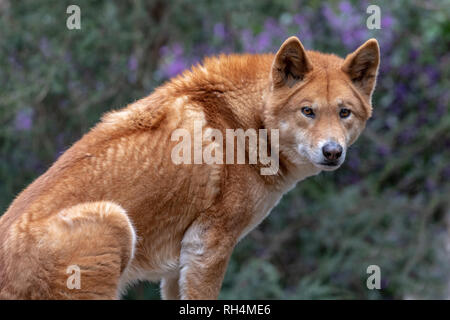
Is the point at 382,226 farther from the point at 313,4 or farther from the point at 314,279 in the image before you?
the point at 313,4

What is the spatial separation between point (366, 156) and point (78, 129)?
4.05 meters

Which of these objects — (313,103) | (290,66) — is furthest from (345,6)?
(313,103)

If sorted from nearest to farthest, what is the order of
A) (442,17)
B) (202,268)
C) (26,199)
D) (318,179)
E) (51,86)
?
(26,199) < (202,268) < (51,86) < (442,17) < (318,179)

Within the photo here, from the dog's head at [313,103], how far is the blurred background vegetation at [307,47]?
3676 millimetres

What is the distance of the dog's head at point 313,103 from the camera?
169 inches

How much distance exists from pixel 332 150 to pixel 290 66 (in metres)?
0.68

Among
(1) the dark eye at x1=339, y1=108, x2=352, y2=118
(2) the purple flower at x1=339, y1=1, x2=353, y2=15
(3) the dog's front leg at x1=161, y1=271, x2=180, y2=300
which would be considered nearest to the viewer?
(1) the dark eye at x1=339, y1=108, x2=352, y2=118

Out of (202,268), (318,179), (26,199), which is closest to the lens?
(26,199)

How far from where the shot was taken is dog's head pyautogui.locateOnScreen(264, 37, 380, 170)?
4305 millimetres

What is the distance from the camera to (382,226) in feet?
29.6

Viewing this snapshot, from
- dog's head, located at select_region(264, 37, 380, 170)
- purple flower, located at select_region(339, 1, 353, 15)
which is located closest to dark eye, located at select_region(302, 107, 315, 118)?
dog's head, located at select_region(264, 37, 380, 170)

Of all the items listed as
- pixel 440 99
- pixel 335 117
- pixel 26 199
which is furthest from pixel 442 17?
pixel 26 199

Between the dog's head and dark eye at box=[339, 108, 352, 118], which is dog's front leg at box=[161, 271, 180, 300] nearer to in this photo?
the dog's head

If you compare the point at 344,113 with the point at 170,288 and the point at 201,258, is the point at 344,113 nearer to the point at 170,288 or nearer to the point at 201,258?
the point at 201,258
